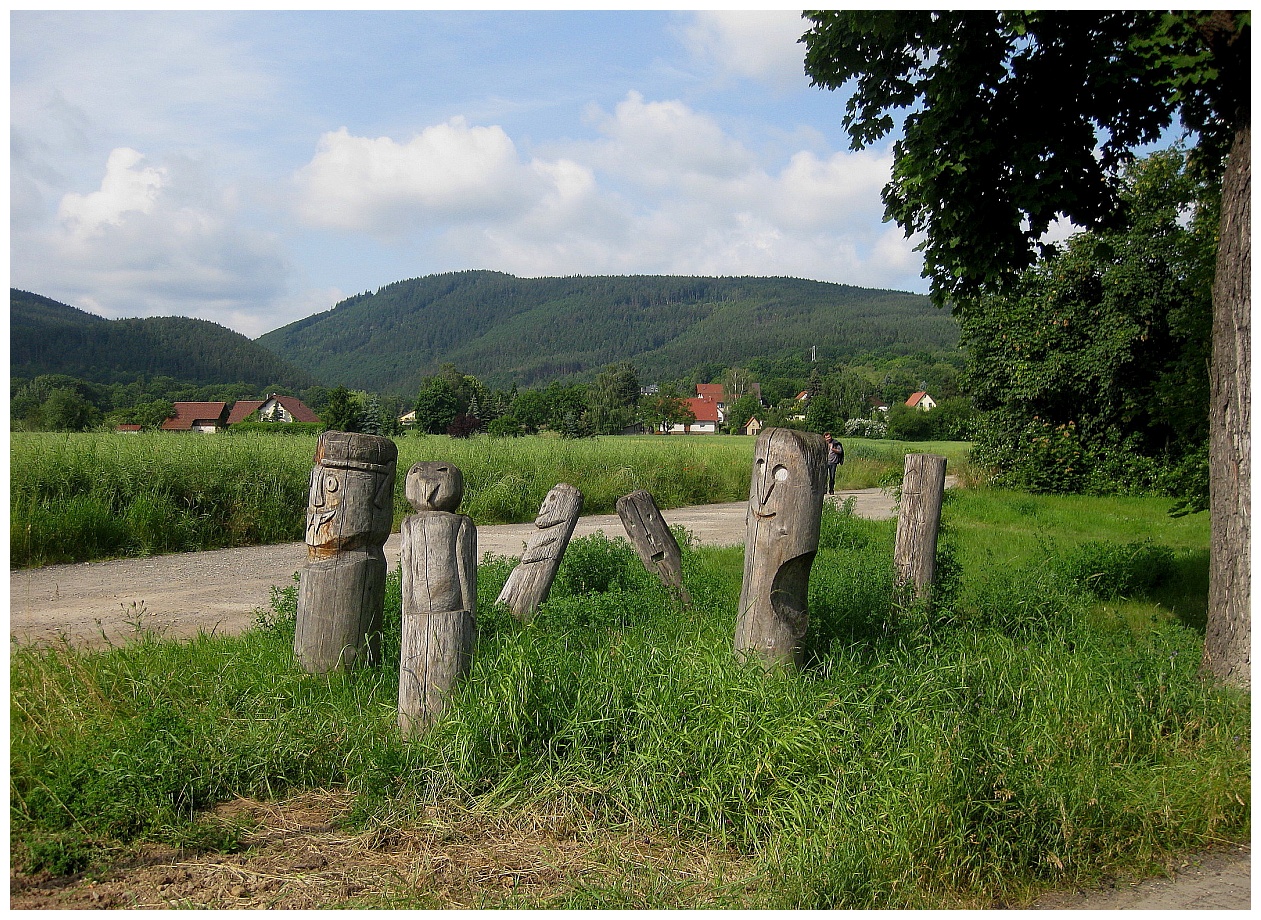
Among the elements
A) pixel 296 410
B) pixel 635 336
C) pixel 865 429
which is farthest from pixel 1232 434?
pixel 635 336

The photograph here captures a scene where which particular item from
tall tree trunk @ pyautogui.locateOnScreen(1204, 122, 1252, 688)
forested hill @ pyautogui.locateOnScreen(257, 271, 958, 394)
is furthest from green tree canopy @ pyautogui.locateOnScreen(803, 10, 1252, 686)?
forested hill @ pyautogui.locateOnScreen(257, 271, 958, 394)

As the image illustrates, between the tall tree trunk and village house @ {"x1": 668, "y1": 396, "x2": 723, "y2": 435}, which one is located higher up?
village house @ {"x1": 668, "y1": 396, "x2": 723, "y2": 435}

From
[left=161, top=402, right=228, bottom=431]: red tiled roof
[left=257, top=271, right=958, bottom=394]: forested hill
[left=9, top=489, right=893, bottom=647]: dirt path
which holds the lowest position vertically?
[left=9, top=489, right=893, bottom=647]: dirt path

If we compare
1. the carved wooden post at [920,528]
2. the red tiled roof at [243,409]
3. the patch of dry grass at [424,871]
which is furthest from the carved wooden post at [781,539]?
the red tiled roof at [243,409]

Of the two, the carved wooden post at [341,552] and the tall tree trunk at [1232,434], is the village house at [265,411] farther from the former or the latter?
the tall tree trunk at [1232,434]

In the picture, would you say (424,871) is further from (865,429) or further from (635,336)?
(635,336)

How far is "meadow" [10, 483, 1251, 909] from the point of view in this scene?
11.2ft

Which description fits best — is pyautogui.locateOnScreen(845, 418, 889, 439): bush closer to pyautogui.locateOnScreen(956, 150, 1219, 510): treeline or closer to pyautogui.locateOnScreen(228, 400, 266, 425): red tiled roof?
pyautogui.locateOnScreen(228, 400, 266, 425): red tiled roof

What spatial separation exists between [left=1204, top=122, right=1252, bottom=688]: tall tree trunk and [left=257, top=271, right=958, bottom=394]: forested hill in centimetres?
12130

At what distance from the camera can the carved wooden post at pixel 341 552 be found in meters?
5.00

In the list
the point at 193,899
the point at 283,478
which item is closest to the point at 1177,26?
the point at 193,899

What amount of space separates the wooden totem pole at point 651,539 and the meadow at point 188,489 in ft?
23.7

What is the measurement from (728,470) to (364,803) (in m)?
19.1

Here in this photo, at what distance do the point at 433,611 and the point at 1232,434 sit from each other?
4.86 m
